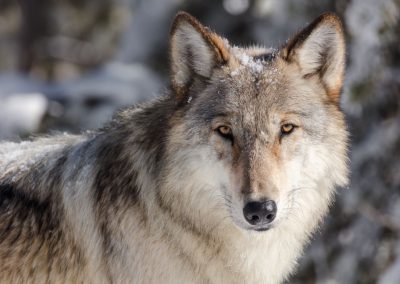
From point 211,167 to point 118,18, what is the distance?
1701 cm

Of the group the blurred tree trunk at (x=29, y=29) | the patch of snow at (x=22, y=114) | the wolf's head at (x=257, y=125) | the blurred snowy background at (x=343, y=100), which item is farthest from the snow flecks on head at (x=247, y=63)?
the blurred tree trunk at (x=29, y=29)

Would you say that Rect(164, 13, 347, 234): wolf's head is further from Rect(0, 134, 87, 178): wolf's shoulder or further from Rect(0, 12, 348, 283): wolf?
Rect(0, 134, 87, 178): wolf's shoulder

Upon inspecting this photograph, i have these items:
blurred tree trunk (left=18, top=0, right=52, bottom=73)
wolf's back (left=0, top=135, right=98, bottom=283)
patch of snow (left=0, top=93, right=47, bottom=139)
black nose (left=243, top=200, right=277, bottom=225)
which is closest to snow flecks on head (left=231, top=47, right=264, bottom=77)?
black nose (left=243, top=200, right=277, bottom=225)

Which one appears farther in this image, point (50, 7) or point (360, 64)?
point (50, 7)

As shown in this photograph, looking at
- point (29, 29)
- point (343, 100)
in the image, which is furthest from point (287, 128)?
point (29, 29)

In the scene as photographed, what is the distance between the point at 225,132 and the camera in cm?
429

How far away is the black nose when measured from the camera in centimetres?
396

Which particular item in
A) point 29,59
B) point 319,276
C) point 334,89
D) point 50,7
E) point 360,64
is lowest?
point 319,276

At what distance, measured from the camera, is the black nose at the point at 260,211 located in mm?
3955

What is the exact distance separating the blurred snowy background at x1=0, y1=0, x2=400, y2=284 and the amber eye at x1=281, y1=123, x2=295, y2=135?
1.41 metres

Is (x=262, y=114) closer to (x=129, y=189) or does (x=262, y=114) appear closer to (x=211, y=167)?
(x=211, y=167)

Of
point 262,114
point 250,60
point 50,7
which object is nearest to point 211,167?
point 262,114

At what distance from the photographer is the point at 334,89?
468 centimetres

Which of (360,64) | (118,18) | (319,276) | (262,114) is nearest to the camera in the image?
(262,114)
